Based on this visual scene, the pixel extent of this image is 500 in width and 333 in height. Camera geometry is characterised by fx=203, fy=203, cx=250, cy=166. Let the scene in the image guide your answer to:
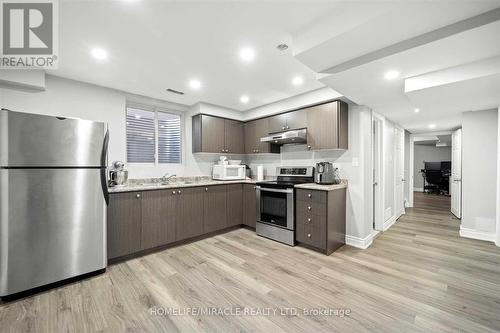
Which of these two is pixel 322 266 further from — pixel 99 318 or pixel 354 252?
pixel 99 318

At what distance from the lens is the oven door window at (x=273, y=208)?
333 cm

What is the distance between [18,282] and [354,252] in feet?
12.7

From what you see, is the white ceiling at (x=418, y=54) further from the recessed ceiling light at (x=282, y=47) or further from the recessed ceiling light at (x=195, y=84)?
the recessed ceiling light at (x=195, y=84)

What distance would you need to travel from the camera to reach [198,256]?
286 cm

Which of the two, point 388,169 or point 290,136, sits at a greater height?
point 290,136

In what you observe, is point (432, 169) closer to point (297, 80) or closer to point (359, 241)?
point (359, 241)

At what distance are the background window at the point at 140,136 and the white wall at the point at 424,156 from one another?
38.2 feet

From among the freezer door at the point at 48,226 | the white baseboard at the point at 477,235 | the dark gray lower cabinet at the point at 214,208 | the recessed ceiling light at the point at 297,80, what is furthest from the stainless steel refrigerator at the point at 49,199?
the white baseboard at the point at 477,235

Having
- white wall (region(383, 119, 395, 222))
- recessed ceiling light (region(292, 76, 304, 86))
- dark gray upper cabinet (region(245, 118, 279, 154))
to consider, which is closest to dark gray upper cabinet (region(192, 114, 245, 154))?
dark gray upper cabinet (region(245, 118, 279, 154))

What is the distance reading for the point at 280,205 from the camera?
3387mm

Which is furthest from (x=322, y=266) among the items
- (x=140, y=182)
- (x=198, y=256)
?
(x=140, y=182)

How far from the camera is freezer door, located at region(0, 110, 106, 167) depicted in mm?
1906

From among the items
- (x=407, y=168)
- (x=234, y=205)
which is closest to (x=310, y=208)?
(x=234, y=205)

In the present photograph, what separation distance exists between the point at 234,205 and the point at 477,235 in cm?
426
